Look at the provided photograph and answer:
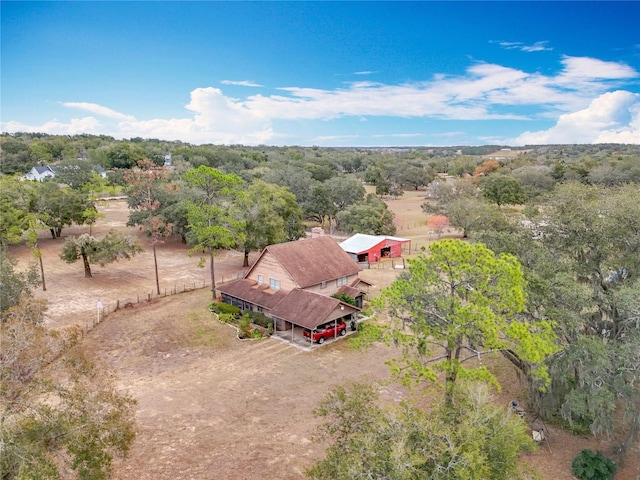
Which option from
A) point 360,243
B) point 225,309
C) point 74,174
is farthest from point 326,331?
point 74,174

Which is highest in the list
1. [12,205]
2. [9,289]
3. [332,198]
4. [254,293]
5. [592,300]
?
[12,205]

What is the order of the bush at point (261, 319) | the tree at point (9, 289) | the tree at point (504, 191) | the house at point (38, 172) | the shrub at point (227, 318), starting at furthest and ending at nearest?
the house at point (38, 172) < the tree at point (504, 191) < the shrub at point (227, 318) < the bush at point (261, 319) < the tree at point (9, 289)

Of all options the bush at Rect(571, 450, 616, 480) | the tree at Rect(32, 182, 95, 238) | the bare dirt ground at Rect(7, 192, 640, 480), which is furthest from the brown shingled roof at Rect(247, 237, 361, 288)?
the tree at Rect(32, 182, 95, 238)

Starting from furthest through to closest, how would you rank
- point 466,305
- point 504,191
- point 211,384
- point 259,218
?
point 504,191, point 259,218, point 211,384, point 466,305

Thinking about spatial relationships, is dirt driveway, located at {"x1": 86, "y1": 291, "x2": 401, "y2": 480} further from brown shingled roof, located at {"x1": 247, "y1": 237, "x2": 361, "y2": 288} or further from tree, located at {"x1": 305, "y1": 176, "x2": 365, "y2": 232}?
tree, located at {"x1": 305, "y1": 176, "x2": 365, "y2": 232}

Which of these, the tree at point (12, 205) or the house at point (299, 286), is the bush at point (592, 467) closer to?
the house at point (299, 286)

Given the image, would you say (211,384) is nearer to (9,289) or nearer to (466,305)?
(466,305)

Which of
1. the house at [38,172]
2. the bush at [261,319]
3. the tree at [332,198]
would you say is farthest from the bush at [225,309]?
the house at [38,172]
